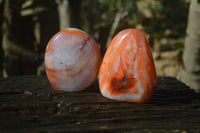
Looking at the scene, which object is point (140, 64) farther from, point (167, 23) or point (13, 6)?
point (167, 23)

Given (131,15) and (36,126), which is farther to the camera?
(131,15)

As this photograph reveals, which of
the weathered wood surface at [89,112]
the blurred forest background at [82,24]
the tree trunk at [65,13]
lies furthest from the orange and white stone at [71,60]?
the tree trunk at [65,13]

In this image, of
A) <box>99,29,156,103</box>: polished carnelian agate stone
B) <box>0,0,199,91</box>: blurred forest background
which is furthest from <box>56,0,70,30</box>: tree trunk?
<box>99,29,156,103</box>: polished carnelian agate stone

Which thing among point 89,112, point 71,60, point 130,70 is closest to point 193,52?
point 130,70

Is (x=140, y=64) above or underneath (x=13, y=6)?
underneath

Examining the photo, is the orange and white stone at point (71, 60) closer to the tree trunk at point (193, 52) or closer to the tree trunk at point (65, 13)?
the tree trunk at point (65, 13)

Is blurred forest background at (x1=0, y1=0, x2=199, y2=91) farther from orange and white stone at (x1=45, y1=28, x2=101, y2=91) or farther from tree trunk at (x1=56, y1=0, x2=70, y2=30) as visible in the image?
orange and white stone at (x1=45, y1=28, x2=101, y2=91)

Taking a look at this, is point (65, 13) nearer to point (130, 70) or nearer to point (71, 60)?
point (71, 60)

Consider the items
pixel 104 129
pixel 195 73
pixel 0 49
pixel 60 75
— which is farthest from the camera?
pixel 0 49

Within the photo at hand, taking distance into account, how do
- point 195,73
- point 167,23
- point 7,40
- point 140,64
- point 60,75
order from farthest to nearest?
point 167,23
point 7,40
point 195,73
point 60,75
point 140,64

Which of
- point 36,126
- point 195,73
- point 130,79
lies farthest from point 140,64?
point 195,73
